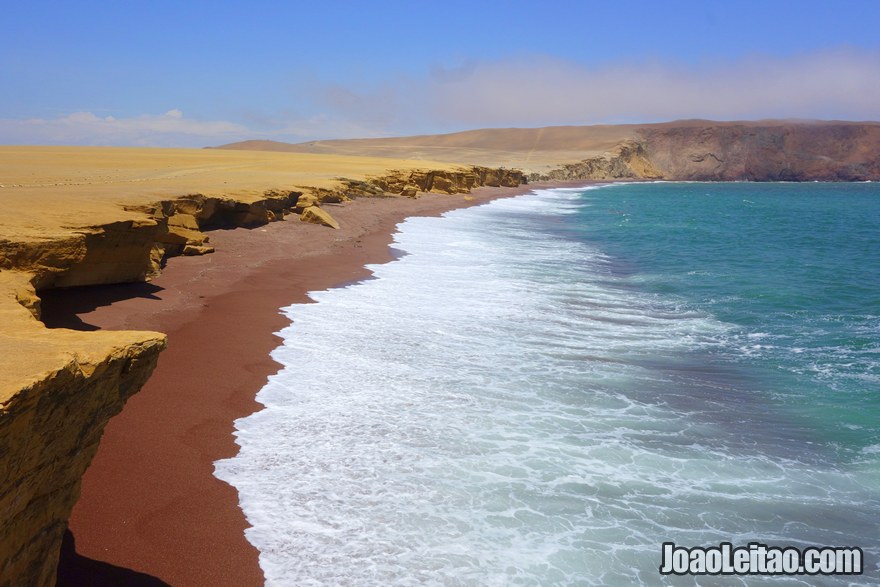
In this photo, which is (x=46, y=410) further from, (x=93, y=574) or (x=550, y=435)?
(x=550, y=435)

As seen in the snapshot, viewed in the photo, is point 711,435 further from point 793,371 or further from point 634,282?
point 634,282

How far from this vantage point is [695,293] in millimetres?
16547

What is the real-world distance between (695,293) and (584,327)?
5.81m

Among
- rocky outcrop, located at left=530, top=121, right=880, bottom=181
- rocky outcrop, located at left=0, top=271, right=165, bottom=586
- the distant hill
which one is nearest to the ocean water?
rocky outcrop, located at left=0, top=271, right=165, bottom=586

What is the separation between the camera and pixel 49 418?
326cm

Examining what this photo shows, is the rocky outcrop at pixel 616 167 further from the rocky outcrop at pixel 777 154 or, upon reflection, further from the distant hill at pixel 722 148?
the rocky outcrop at pixel 777 154

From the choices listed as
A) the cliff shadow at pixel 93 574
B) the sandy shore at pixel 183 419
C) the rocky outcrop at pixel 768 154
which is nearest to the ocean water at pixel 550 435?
the sandy shore at pixel 183 419

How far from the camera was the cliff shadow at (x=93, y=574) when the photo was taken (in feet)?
14.1

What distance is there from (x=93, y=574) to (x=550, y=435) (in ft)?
14.2

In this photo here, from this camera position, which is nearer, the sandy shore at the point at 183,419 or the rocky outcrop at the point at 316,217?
the sandy shore at the point at 183,419

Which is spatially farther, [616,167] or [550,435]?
[616,167]

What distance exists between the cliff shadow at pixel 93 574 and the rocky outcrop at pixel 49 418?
55 cm

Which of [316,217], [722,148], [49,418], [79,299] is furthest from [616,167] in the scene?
[49,418]

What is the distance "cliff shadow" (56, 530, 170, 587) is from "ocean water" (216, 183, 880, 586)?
77 cm
